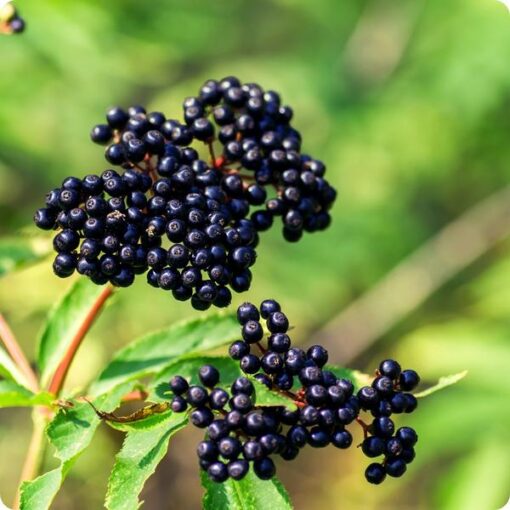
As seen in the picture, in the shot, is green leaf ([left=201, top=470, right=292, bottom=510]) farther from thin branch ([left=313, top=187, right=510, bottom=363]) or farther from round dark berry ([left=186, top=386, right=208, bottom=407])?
thin branch ([left=313, top=187, right=510, bottom=363])

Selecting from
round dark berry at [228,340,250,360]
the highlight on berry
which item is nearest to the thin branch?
the highlight on berry

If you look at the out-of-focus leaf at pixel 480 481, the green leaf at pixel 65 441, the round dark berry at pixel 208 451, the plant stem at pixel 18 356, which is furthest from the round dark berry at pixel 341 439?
the out-of-focus leaf at pixel 480 481

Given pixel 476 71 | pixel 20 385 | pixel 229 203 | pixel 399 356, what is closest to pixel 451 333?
pixel 399 356

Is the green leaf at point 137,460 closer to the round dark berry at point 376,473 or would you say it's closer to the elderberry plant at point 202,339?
the elderberry plant at point 202,339

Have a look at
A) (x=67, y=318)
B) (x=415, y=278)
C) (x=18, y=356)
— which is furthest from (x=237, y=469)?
(x=415, y=278)

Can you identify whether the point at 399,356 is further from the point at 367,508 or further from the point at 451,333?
the point at 367,508
